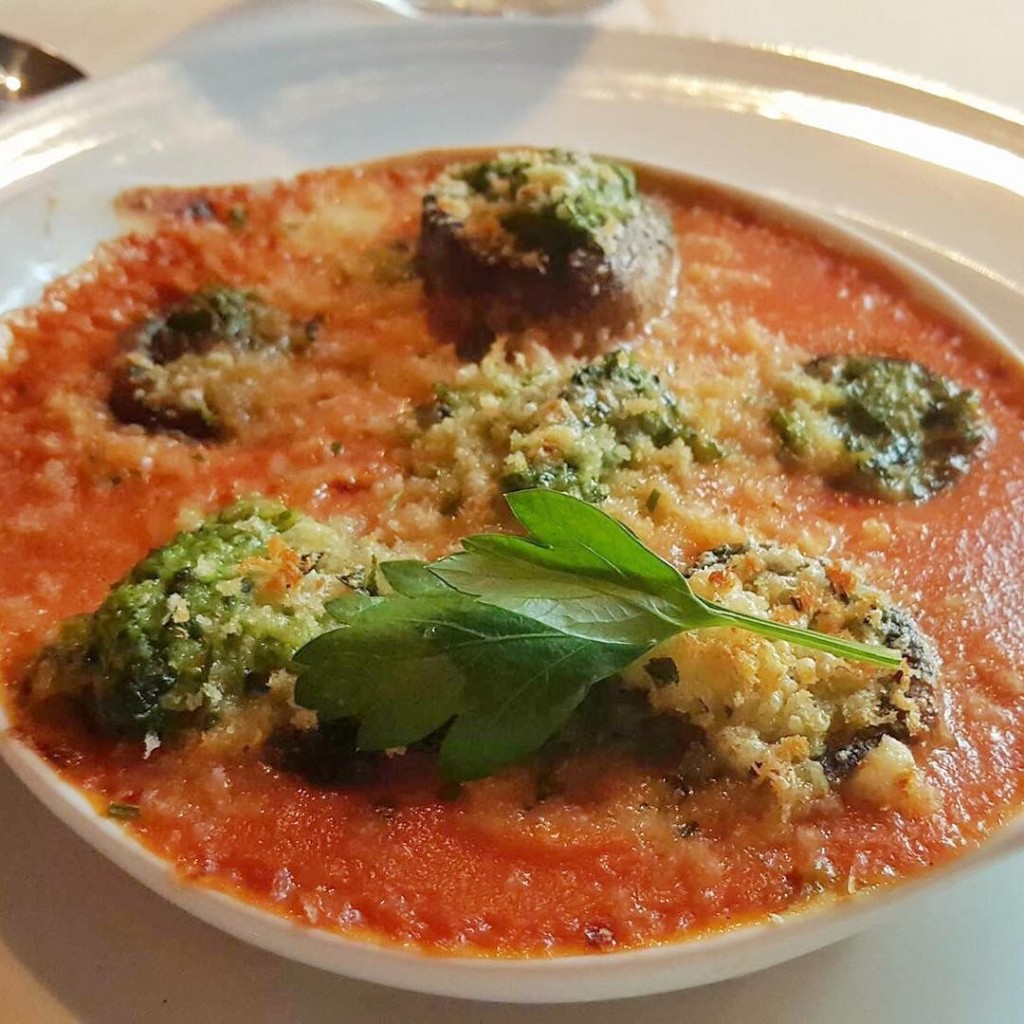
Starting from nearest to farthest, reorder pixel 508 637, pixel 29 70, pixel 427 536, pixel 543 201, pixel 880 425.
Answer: pixel 508 637 < pixel 427 536 < pixel 880 425 < pixel 543 201 < pixel 29 70

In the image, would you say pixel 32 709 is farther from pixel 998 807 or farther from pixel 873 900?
pixel 998 807

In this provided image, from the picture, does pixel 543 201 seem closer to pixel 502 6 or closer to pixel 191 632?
pixel 191 632

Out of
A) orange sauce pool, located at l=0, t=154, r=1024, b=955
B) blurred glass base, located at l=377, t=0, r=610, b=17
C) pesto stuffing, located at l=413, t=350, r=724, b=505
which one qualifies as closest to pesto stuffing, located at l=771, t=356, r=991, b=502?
orange sauce pool, located at l=0, t=154, r=1024, b=955

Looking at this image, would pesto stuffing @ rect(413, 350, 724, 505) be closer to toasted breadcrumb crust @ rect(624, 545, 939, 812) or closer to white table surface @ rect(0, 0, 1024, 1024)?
toasted breadcrumb crust @ rect(624, 545, 939, 812)

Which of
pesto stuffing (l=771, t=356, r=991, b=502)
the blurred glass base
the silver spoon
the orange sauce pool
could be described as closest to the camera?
the orange sauce pool

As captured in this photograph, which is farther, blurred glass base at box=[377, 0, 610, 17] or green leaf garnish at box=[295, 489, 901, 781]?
blurred glass base at box=[377, 0, 610, 17]

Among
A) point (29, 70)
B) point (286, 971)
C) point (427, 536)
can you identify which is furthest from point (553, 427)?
point (29, 70)
